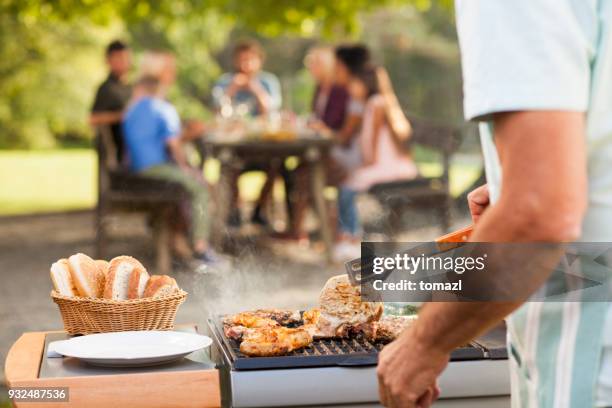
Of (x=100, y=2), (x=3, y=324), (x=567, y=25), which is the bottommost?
(x=3, y=324)

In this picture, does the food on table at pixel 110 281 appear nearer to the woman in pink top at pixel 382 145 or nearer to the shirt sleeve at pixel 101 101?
the woman in pink top at pixel 382 145

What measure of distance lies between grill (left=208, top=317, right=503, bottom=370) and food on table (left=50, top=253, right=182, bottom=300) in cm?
20

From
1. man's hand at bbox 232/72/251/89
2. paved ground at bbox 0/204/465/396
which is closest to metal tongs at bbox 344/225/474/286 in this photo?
paved ground at bbox 0/204/465/396

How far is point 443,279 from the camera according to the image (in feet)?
5.35

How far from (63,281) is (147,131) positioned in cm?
567

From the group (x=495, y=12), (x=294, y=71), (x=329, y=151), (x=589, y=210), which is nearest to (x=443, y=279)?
(x=589, y=210)

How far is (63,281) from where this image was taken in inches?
96.9

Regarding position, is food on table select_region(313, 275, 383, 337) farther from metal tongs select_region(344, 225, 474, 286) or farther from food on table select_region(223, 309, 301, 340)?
metal tongs select_region(344, 225, 474, 286)

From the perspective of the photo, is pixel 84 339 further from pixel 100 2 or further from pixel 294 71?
pixel 294 71

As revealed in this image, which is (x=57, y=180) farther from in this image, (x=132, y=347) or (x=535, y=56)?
(x=535, y=56)

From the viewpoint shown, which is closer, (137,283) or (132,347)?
(132,347)

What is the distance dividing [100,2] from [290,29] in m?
2.01

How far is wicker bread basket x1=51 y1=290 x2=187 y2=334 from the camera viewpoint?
238cm

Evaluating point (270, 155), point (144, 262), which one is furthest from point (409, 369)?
point (144, 262)
